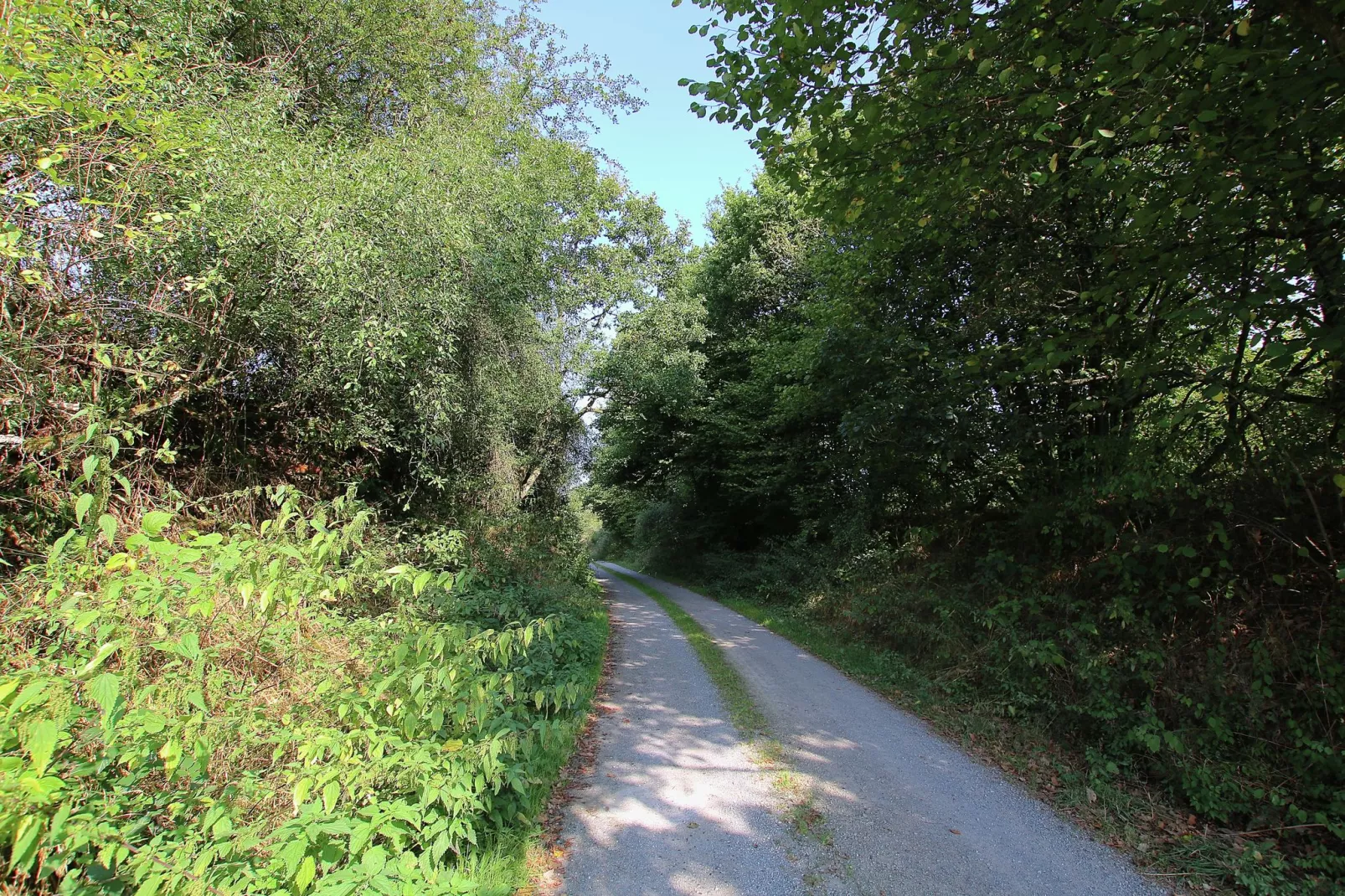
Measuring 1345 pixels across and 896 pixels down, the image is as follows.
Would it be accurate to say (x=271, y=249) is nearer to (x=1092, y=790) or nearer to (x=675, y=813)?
(x=675, y=813)

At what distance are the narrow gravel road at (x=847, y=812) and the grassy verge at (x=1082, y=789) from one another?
0.70 ft

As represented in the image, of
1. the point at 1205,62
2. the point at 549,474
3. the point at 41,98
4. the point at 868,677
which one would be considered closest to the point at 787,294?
the point at 549,474

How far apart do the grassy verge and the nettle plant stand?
4.03 meters

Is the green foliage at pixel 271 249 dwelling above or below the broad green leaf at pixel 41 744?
above

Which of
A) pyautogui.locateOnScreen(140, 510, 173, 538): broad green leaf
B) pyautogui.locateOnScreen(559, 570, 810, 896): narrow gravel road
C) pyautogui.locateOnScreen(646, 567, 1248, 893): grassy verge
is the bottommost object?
pyautogui.locateOnScreen(559, 570, 810, 896): narrow gravel road

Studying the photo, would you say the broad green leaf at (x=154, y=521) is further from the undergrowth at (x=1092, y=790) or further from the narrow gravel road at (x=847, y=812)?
the undergrowth at (x=1092, y=790)

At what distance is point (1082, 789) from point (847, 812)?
82.0 inches

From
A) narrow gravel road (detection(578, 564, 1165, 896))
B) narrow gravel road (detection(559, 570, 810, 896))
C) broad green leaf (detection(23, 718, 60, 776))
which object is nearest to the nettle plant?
broad green leaf (detection(23, 718, 60, 776))

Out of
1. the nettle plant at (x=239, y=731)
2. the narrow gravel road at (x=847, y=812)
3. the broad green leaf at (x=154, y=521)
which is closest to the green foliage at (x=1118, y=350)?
the narrow gravel road at (x=847, y=812)

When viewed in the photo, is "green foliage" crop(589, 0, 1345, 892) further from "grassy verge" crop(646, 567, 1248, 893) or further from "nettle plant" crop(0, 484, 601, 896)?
"nettle plant" crop(0, 484, 601, 896)

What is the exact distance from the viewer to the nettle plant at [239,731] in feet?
6.44

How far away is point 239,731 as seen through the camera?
2.77m

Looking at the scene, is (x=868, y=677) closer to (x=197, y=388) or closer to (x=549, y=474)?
(x=197, y=388)

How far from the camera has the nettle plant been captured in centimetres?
196
